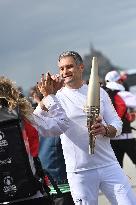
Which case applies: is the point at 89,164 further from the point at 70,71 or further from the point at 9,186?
the point at 9,186

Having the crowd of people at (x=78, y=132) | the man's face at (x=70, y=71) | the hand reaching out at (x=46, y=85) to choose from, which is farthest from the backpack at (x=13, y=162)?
the man's face at (x=70, y=71)

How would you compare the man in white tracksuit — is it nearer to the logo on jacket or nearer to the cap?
the logo on jacket

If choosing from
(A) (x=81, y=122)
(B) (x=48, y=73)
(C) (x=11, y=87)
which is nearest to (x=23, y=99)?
(C) (x=11, y=87)

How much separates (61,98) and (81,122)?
30cm

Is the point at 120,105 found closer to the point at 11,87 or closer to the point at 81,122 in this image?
the point at 81,122

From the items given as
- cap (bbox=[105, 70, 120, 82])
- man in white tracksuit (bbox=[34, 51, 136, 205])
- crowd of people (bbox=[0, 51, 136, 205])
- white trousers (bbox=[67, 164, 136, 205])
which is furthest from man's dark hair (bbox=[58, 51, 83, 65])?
cap (bbox=[105, 70, 120, 82])

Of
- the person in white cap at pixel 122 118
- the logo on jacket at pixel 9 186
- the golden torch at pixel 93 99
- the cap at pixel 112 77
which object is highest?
the golden torch at pixel 93 99

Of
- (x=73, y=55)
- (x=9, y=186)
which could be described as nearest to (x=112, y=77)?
(x=73, y=55)

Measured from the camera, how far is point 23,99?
4.39 meters

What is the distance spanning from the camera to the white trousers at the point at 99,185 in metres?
5.02

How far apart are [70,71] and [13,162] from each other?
1.35 metres

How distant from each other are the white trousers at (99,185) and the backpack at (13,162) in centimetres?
92

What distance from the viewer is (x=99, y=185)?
5.11 metres

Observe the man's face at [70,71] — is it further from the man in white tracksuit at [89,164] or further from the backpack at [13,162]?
the backpack at [13,162]
